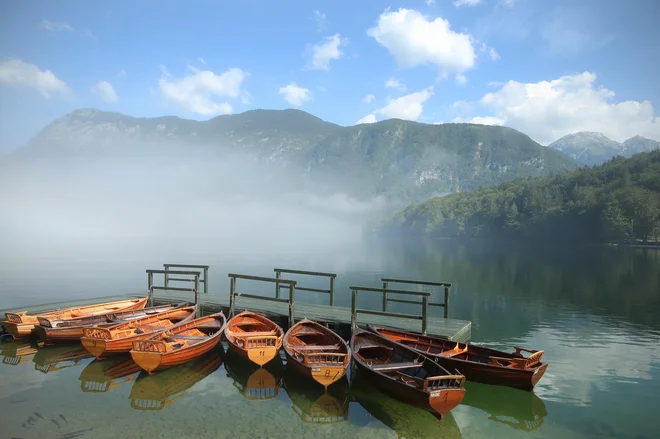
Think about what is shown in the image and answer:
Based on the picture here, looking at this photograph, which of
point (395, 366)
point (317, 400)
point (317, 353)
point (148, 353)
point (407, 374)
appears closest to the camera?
point (407, 374)

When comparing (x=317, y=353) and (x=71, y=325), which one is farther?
(x=71, y=325)

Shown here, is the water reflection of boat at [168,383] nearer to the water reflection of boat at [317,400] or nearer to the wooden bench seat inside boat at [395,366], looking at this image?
the water reflection of boat at [317,400]

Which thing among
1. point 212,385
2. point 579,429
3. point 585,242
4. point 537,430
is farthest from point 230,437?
point 585,242

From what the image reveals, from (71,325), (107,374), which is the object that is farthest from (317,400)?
(71,325)

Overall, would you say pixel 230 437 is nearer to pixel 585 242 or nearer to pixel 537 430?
pixel 537 430

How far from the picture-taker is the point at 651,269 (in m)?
49.9

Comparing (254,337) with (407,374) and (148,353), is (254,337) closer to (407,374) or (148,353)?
(148,353)

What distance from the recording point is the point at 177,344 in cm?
1454

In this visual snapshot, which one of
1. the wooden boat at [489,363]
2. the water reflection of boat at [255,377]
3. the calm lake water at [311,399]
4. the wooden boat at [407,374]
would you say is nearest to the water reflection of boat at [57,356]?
the calm lake water at [311,399]

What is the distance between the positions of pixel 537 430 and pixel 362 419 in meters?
4.57

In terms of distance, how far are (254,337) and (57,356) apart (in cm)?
757

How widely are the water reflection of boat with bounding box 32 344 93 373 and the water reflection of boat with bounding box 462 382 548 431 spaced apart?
44.7 ft

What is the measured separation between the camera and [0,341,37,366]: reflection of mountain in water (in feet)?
49.1

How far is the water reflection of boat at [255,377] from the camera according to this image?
501 inches
